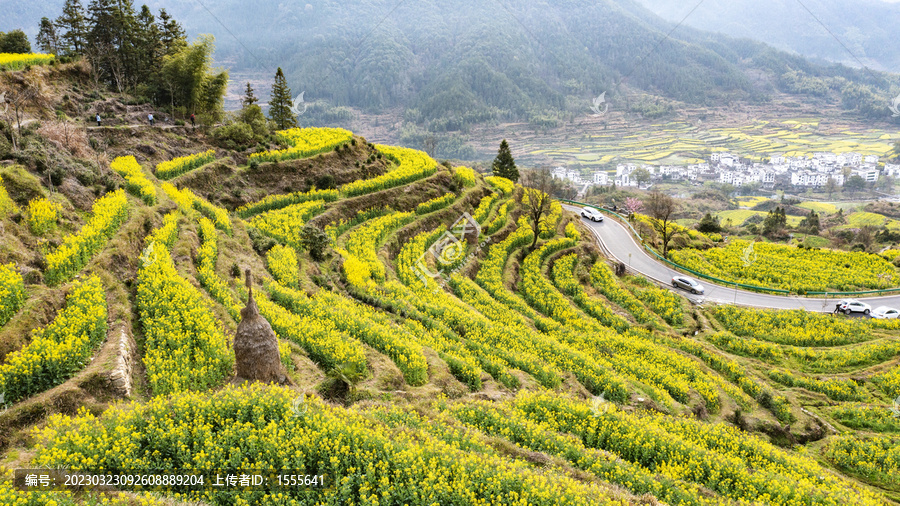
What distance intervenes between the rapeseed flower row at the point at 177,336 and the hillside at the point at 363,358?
70 millimetres

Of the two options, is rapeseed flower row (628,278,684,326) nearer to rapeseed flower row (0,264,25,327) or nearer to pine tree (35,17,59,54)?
rapeseed flower row (0,264,25,327)

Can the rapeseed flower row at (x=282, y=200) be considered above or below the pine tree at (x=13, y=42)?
below

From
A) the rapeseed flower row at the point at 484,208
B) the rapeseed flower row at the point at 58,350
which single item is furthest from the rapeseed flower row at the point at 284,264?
the rapeseed flower row at the point at 484,208

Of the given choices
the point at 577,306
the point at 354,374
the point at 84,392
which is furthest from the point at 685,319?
the point at 84,392

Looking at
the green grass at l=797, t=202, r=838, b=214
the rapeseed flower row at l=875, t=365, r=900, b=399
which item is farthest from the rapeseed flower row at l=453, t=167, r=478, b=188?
the green grass at l=797, t=202, r=838, b=214

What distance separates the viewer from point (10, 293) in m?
10.5

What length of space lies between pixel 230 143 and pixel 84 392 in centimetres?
3060

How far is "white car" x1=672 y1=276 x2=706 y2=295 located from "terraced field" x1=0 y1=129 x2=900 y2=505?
122 inches

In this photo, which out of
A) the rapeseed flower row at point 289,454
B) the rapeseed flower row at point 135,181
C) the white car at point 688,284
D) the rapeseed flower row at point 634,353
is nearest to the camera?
the rapeseed flower row at point 289,454

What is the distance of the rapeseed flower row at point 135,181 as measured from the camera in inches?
846

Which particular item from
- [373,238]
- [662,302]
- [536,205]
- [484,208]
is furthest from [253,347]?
[484,208]

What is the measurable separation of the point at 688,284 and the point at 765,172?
176 metres

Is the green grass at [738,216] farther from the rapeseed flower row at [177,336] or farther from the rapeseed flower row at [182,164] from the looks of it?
Result: the rapeseed flower row at [177,336]

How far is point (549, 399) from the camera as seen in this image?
599 inches
